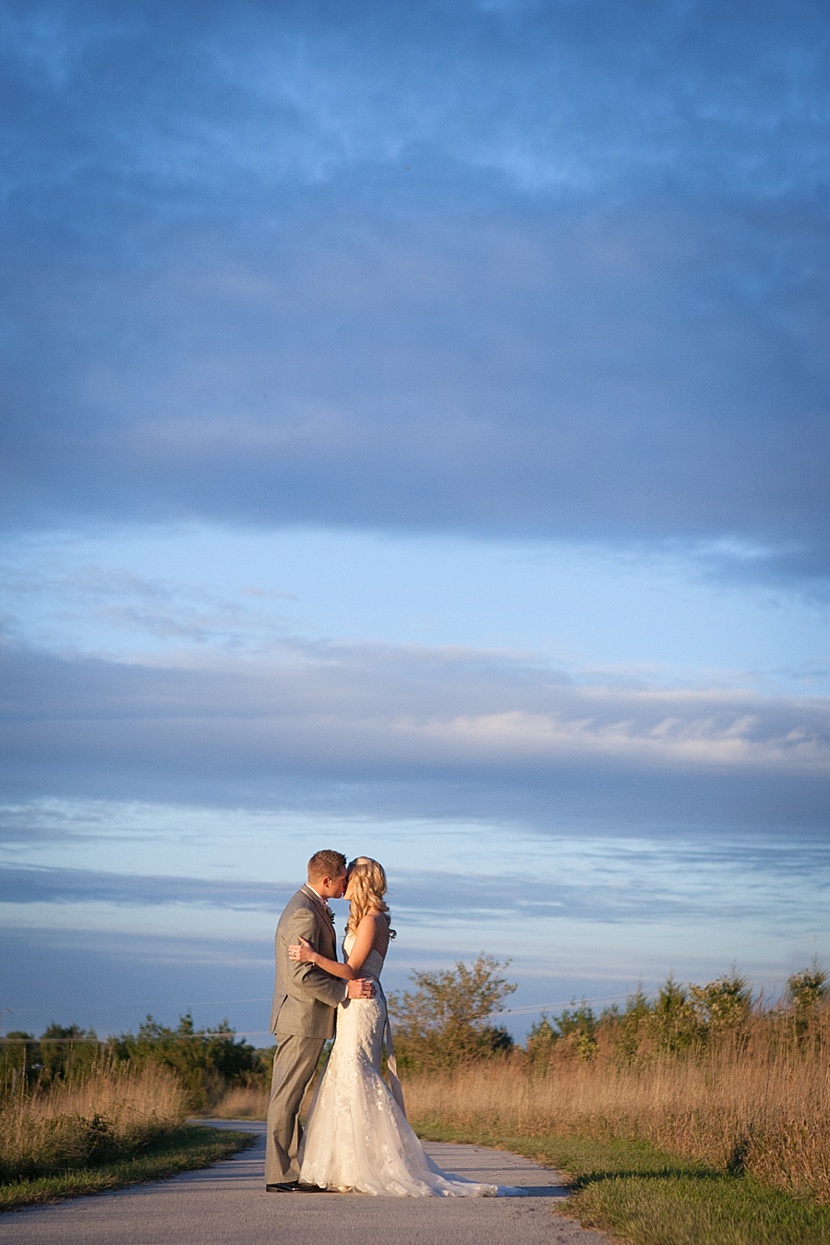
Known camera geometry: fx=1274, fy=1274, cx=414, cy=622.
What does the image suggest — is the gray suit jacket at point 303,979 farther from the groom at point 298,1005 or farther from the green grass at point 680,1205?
the green grass at point 680,1205

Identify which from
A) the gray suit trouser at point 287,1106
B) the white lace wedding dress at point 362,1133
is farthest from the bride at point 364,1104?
the gray suit trouser at point 287,1106

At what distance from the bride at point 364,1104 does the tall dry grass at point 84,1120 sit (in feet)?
8.00

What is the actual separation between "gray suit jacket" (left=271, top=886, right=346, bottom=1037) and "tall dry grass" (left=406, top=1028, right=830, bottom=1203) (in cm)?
355

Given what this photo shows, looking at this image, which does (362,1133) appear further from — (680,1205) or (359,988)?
(680,1205)

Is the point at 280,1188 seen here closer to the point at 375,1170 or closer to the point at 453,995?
the point at 375,1170

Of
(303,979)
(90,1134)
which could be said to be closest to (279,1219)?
(303,979)

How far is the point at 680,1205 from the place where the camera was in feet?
24.7

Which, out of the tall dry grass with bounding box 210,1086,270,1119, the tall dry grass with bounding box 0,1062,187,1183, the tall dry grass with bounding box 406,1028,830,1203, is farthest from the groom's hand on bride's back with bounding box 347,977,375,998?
the tall dry grass with bounding box 210,1086,270,1119

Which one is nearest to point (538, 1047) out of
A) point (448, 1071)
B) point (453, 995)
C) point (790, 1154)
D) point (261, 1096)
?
point (448, 1071)

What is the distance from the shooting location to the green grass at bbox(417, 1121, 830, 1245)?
6449 millimetres

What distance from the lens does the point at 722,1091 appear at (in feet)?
45.3

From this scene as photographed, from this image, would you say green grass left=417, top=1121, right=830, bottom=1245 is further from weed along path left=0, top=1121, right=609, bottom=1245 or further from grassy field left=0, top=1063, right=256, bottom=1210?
grassy field left=0, top=1063, right=256, bottom=1210

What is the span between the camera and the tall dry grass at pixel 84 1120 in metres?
10.4

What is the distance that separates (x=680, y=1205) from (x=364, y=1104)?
2.48 metres
